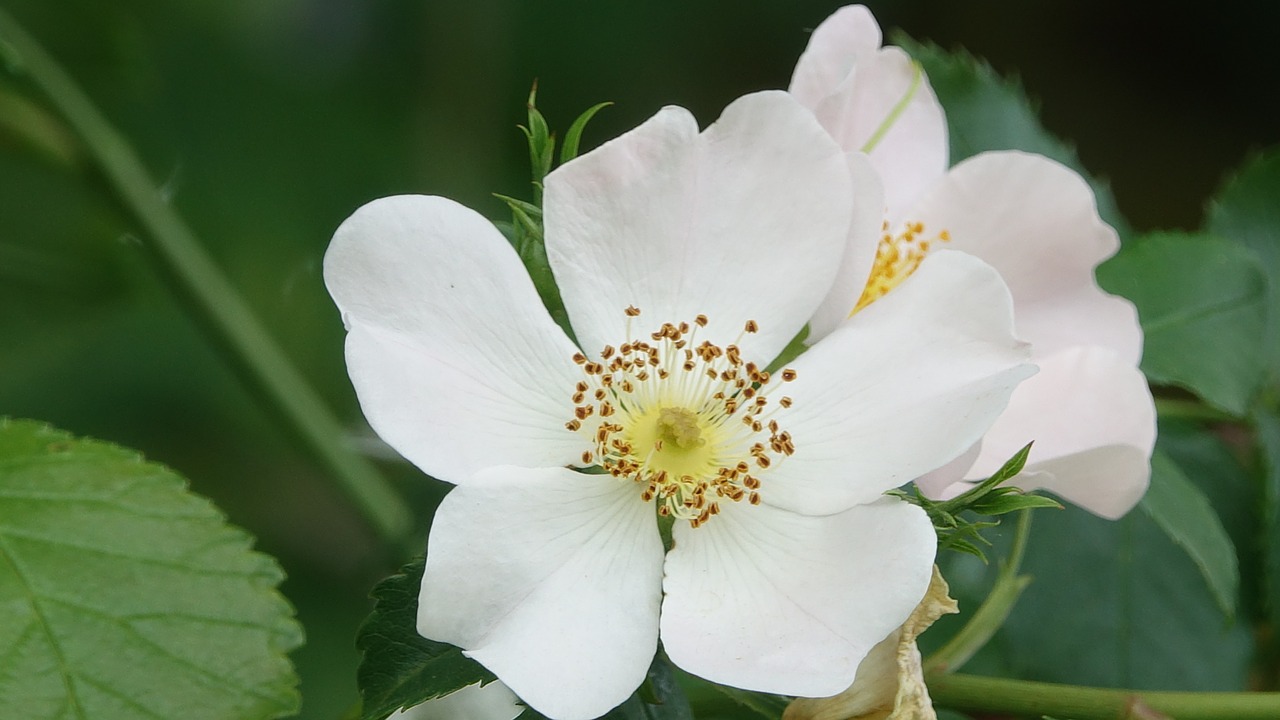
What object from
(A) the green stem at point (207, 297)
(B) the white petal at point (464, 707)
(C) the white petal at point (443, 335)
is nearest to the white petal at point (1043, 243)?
(C) the white petal at point (443, 335)

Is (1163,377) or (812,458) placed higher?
(812,458)

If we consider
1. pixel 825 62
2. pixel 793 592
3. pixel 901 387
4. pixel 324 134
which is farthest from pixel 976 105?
pixel 324 134

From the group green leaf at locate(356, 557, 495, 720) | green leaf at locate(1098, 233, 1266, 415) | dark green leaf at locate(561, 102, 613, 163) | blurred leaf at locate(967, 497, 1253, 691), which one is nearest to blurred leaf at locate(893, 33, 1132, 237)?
A: green leaf at locate(1098, 233, 1266, 415)

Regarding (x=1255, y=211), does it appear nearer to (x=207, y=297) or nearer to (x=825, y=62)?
(x=825, y=62)

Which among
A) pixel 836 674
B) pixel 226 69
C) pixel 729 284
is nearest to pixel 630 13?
pixel 226 69

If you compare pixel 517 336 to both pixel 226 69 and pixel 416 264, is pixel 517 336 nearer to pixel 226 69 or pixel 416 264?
pixel 416 264
